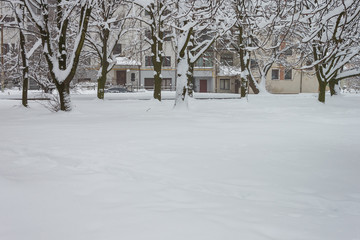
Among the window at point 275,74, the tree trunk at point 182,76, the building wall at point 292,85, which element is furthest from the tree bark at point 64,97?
the window at point 275,74

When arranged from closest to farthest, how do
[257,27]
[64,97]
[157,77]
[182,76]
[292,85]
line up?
[257,27], [64,97], [182,76], [157,77], [292,85]

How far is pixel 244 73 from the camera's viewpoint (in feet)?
75.8

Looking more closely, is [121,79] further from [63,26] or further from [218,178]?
[218,178]

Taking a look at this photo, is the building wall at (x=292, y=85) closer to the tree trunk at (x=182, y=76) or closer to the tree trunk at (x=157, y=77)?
the tree trunk at (x=157, y=77)

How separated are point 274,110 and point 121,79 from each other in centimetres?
3635

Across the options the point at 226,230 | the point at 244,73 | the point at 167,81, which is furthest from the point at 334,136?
the point at 167,81

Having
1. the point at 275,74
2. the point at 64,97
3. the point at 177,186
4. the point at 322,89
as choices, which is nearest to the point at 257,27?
the point at 177,186

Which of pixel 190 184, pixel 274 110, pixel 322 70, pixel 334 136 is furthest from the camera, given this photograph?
pixel 322 70

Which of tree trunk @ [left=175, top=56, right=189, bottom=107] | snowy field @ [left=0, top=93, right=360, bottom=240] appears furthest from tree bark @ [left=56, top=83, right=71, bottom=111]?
snowy field @ [left=0, top=93, right=360, bottom=240]

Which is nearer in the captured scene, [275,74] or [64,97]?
[64,97]

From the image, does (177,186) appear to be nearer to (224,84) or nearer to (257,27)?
(257,27)

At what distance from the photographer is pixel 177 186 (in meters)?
4.61

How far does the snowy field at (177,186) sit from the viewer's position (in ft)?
10.6

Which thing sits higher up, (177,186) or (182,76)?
(182,76)
